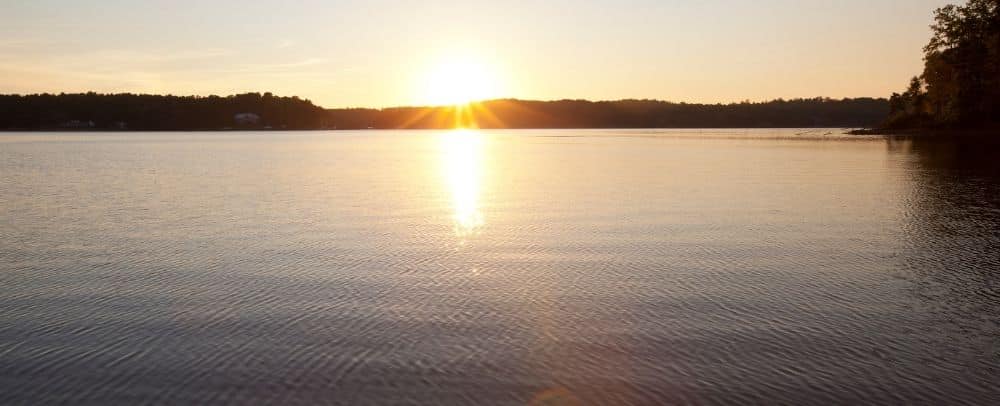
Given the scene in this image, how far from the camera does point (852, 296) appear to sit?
16.1 m

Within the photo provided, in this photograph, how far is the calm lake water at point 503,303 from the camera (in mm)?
11008

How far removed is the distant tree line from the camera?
109750mm

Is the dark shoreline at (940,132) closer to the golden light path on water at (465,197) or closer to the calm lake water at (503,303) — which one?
the golden light path on water at (465,197)

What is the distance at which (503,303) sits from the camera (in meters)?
15.8

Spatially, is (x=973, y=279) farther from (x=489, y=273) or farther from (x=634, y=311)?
(x=489, y=273)

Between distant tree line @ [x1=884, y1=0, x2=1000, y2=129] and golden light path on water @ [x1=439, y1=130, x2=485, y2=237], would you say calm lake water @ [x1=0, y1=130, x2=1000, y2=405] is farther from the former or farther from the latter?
distant tree line @ [x1=884, y1=0, x2=1000, y2=129]

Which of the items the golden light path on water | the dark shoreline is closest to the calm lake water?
the golden light path on water

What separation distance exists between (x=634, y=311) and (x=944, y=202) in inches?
1020

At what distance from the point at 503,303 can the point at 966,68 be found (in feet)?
401

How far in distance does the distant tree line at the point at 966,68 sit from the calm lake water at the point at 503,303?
9455cm

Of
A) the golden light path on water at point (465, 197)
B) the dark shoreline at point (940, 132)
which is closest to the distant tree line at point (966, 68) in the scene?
the dark shoreline at point (940, 132)

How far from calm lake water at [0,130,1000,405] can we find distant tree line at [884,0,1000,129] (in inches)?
3722

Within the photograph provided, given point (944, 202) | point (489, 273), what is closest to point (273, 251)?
point (489, 273)

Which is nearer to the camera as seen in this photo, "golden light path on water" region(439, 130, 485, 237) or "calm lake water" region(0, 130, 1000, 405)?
"calm lake water" region(0, 130, 1000, 405)
